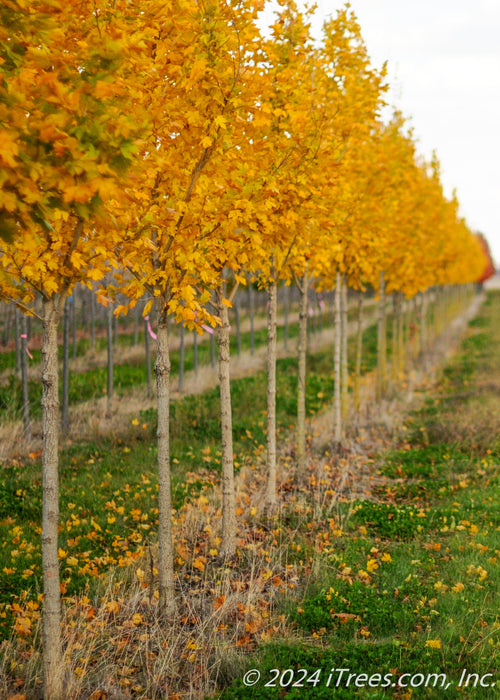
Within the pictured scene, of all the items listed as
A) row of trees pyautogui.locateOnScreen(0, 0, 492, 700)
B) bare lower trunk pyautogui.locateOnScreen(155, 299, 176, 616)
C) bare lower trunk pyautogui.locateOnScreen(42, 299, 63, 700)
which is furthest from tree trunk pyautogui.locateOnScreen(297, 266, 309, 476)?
bare lower trunk pyautogui.locateOnScreen(42, 299, 63, 700)

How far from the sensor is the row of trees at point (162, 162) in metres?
3.03

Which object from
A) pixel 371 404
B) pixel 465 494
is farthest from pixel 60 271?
pixel 371 404

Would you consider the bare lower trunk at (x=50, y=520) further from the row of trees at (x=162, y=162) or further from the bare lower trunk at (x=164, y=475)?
the bare lower trunk at (x=164, y=475)

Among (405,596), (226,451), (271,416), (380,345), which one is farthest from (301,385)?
(380,345)

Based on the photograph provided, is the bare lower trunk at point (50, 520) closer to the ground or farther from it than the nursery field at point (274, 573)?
farther from it

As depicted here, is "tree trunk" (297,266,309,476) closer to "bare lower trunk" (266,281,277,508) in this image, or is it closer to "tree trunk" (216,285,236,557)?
"bare lower trunk" (266,281,277,508)

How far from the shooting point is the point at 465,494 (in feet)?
26.1

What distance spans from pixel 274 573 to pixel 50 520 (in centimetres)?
275

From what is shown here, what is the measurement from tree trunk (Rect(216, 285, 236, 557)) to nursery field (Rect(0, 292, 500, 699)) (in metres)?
0.23

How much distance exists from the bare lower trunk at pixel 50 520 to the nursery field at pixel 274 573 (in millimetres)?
258

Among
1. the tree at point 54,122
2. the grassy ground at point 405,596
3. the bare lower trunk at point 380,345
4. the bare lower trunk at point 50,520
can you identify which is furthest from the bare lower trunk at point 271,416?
the bare lower trunk at point 380,345

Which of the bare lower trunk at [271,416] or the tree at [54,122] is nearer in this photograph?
the tree at [54,122]

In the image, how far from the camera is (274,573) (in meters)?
5.79

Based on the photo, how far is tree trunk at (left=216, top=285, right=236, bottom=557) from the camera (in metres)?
6.03
